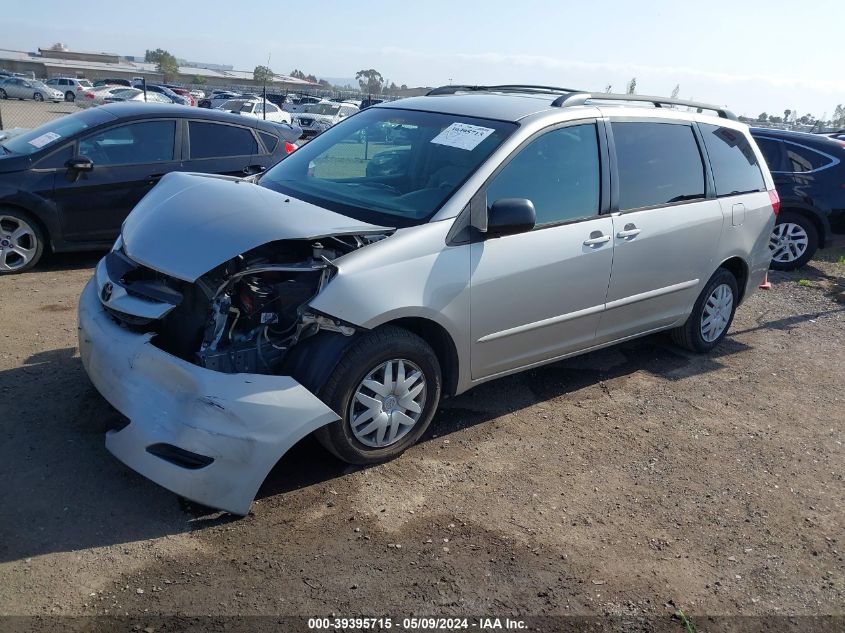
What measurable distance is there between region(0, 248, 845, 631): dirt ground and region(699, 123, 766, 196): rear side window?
1729mm

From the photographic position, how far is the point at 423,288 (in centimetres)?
382

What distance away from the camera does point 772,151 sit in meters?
9.80

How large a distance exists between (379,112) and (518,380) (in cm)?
215

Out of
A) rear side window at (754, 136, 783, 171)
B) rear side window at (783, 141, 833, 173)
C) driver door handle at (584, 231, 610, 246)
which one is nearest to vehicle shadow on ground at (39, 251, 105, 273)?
driver door handle at (584, 231, 610, 246)

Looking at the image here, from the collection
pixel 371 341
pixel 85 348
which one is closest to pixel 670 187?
pixel 371 341

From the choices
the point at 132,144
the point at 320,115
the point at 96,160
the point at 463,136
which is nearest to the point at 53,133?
the point at 96,160

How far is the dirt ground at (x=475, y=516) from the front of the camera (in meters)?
3.01

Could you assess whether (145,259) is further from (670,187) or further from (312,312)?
(670,187)

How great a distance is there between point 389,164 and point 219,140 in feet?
12.2

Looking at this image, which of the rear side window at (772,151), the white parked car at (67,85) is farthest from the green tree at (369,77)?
the rear side window at (772,151)

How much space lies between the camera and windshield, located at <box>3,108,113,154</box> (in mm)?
6891

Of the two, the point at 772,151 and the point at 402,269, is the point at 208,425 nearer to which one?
the point at 402,269

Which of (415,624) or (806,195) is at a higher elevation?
(806,195)

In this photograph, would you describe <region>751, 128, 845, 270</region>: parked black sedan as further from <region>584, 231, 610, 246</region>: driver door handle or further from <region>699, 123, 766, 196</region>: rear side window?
<region>584, 231, 610, 246</region>: driver door handle
